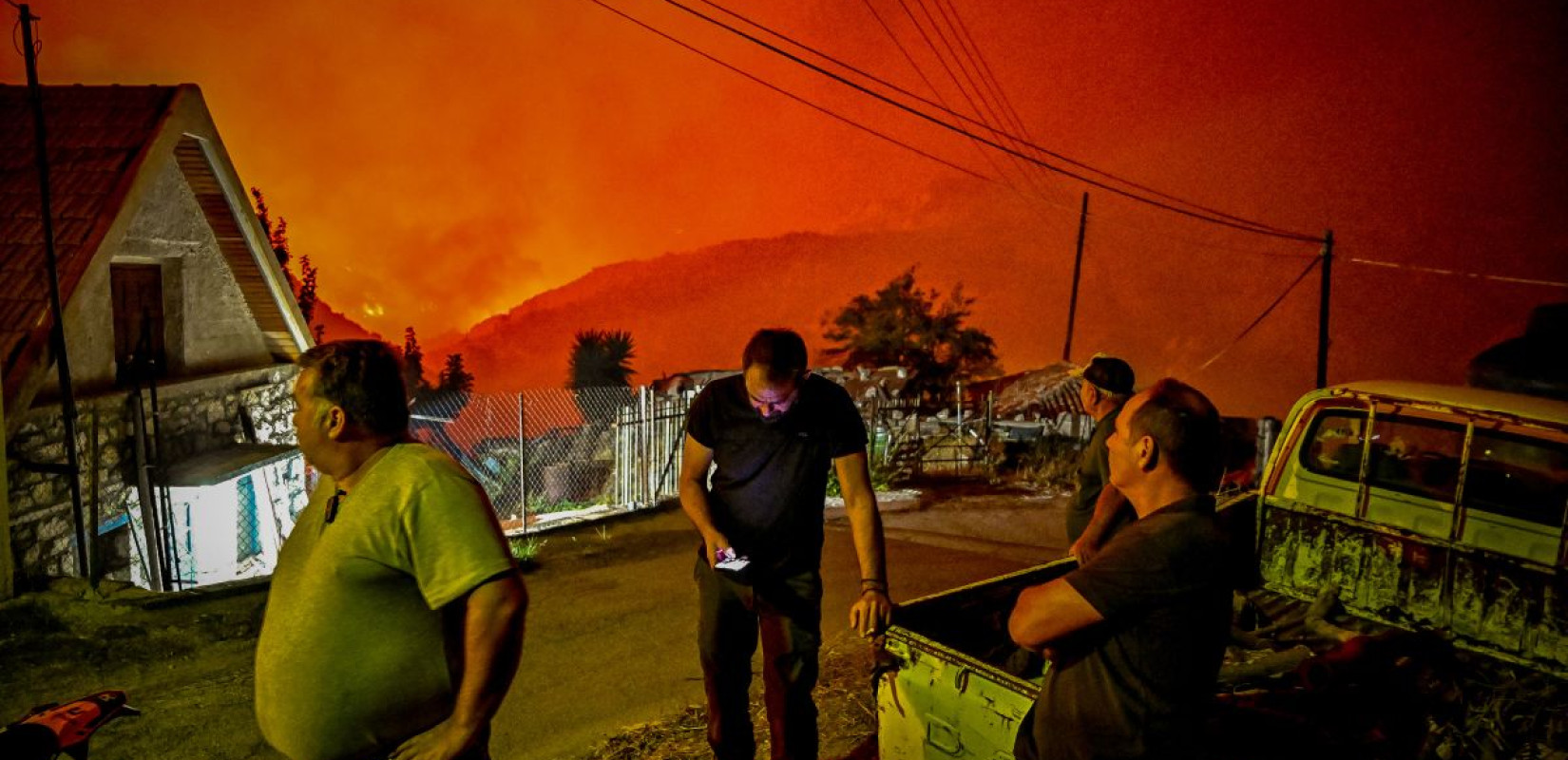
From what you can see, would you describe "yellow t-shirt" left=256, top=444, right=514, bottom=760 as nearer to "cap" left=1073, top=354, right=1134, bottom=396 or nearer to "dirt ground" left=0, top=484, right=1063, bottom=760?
"dirt ground" left=0, top=484, right=1063, bottom=760

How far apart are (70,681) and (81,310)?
389 centimetres

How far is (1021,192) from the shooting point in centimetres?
6369

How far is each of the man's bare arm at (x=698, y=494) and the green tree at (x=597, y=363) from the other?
69.4 feet

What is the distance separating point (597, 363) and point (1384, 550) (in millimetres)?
21870

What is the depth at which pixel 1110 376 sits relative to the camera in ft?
14.6

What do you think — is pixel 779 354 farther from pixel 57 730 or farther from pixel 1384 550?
pixel 1384 550

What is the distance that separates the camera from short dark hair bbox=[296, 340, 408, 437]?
6.57 feet

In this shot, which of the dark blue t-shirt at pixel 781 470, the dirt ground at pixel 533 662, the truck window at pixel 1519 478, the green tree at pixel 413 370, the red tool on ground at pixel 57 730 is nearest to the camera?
the red tool on ground at pixel 57 730

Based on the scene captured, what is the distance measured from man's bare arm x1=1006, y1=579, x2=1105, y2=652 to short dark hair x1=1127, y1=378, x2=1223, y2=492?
0.39 m

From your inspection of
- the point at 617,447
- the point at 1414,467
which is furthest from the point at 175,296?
the point at 1414,467

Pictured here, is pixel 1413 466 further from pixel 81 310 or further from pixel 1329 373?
pixel 1329 373

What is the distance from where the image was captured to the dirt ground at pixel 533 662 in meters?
4.55

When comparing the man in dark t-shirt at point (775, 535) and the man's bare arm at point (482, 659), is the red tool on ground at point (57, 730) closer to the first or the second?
the man's bare arm at point (482, 659)

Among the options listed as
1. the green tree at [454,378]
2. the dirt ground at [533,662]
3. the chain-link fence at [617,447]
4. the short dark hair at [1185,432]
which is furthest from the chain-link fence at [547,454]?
the short dark hair at [1185,432]
